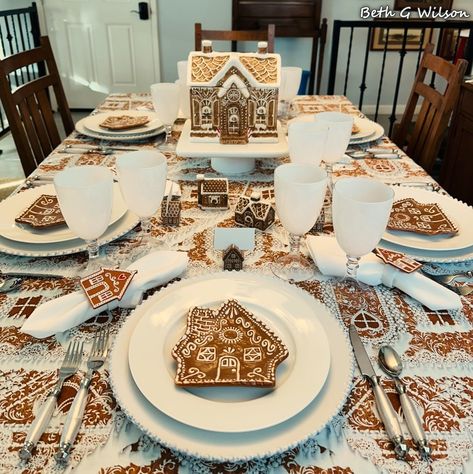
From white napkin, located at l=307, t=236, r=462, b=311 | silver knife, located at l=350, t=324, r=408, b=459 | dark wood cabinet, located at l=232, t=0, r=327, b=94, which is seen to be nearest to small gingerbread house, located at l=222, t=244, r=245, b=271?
white napkin, located at l=307, t=236, r=462, b=311

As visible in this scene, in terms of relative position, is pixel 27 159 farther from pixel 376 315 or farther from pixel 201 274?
pixel 376 315

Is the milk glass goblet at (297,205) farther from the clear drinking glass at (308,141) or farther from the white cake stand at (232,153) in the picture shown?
the white cake stand at (232,153)

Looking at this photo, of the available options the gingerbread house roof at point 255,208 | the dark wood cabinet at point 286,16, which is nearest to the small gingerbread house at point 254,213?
the gingerbread house roof at point 255,208

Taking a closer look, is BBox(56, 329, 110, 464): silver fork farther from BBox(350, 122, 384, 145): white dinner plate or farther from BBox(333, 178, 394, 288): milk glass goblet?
BBox(350, 122, 384, 145): white dinner plate

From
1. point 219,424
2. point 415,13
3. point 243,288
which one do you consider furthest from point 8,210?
point 415,13

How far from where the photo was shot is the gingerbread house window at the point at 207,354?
61 centimetres

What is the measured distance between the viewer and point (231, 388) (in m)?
0.59

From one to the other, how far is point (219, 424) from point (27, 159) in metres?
1.24

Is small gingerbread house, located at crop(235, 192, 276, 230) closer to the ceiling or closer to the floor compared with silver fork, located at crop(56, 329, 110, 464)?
closer to the ceiling

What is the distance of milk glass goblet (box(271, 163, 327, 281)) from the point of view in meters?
0.78

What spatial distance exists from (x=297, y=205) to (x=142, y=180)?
0.88 feet

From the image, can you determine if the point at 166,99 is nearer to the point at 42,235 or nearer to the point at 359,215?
the point at 42,235

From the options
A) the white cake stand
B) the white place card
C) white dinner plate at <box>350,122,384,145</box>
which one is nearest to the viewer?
the white place card

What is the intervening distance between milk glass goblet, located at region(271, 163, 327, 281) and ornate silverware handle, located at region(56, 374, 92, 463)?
381 millimetres
